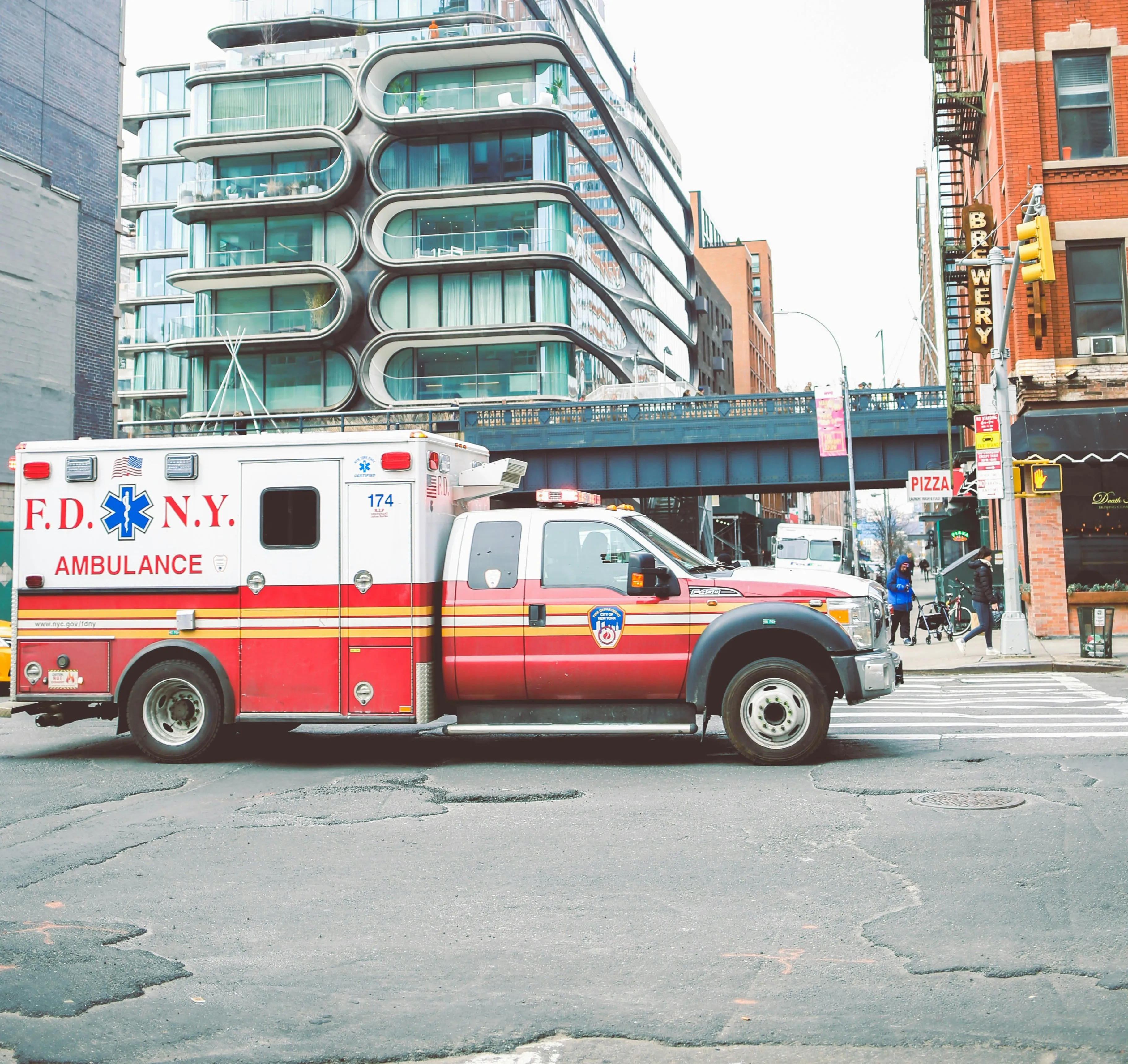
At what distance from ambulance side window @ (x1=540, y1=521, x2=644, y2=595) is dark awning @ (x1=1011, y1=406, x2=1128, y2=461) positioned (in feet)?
52.0

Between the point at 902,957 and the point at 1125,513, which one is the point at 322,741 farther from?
the point at 1125,513

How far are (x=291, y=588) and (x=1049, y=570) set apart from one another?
17982 mm

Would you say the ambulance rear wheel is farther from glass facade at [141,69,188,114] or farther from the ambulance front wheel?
glass facade at [141,69,188,114]

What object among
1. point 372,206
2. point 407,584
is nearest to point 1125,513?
point 407,584

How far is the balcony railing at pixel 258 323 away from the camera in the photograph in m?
53.7

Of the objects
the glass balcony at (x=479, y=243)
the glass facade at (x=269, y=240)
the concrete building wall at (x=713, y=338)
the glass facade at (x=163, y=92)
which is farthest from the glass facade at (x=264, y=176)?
the concrete building wall at (x=713, y=338)

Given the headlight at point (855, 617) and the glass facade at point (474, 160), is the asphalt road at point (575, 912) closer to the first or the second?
the headlight at point (855, 617)

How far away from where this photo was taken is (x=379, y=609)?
32.9 ft

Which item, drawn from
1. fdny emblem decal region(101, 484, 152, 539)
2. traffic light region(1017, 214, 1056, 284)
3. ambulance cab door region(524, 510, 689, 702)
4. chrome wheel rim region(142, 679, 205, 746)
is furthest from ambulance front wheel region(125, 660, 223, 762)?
traffic light region(1017, 214, 1056, 284)

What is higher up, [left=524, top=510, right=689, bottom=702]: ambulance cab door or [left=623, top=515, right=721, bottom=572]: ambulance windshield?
[left=623, top=515, right=721, bottom=572]: ambulance windshield

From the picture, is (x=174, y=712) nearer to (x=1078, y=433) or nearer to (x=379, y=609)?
(x=379, y=609)

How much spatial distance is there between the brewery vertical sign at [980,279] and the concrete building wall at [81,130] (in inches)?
861


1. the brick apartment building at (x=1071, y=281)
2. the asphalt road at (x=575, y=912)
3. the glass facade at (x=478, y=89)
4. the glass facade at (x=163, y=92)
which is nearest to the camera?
the asphalt road at (x=575, y=912)

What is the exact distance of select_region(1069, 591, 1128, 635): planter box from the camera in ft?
75.3
